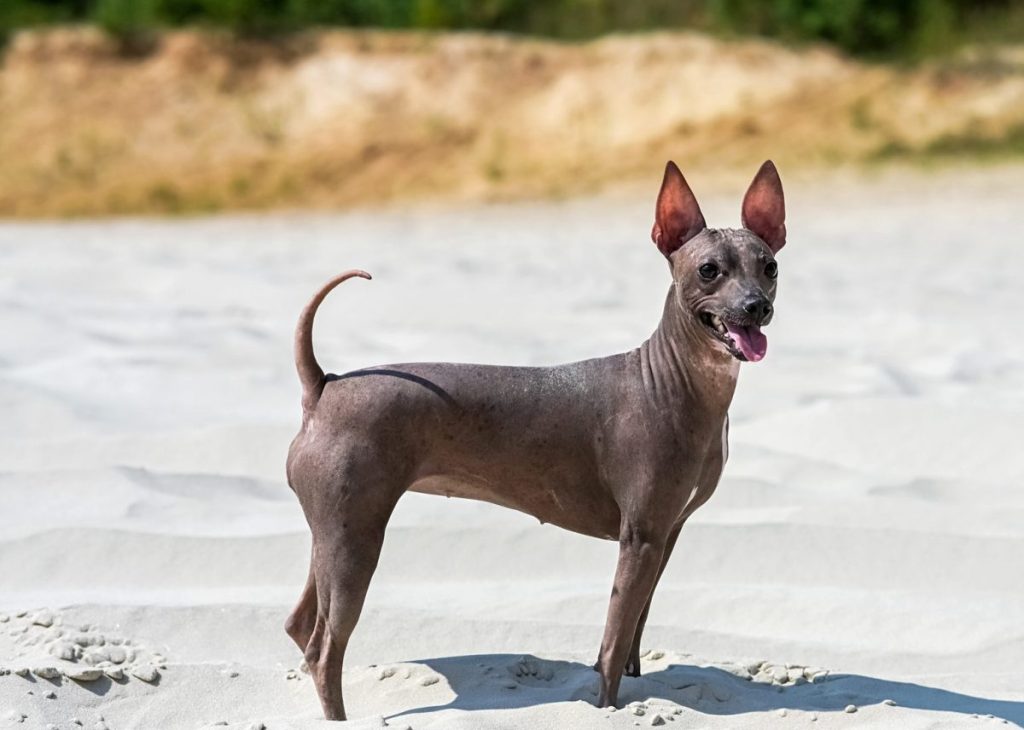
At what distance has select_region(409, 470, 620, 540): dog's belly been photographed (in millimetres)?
2795

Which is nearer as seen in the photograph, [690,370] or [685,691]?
[690,370]

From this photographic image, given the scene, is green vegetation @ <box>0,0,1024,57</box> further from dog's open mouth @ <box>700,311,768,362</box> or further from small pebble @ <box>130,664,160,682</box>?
small pebble @ <box>130,664,160,682</box>

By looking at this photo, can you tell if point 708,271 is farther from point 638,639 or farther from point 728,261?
point 638,639

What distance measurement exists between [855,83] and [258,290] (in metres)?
10.9

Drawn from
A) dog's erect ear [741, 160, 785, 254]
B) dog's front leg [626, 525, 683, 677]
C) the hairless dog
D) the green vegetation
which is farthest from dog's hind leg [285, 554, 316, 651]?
the green vegetation

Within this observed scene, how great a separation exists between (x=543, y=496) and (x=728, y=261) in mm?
540

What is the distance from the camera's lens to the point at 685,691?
295cm

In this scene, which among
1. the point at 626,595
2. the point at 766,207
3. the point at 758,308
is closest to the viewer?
the point at 758,308

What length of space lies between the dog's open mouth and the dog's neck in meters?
0.07

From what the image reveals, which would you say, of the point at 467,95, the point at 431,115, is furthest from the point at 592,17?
the point at 431,115

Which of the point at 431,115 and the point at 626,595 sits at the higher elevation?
the point at 431,115

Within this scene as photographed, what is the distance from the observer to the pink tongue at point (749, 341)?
105 inches

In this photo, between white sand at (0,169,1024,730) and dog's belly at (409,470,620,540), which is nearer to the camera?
dog's belly at (409,470,620,540)

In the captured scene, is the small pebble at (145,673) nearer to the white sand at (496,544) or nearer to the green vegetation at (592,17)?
the white sand at (496,544)
